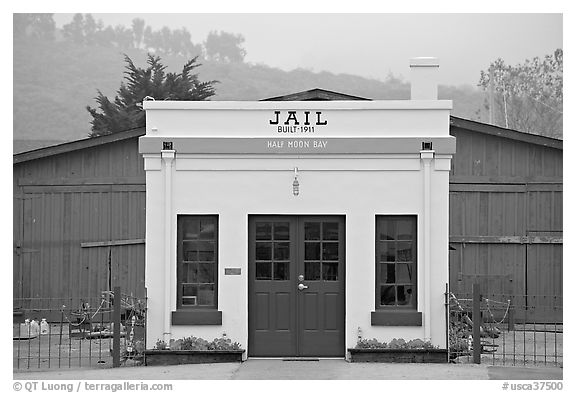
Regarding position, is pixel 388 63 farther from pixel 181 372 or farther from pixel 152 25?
pixel 181 372

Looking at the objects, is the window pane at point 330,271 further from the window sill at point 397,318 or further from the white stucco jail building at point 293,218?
the window sill at point 397,318

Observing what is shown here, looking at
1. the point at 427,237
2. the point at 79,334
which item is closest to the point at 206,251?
the point at 427,237

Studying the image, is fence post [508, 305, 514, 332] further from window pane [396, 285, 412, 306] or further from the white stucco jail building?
the white stucco jail building

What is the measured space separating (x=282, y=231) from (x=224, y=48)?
256 ft

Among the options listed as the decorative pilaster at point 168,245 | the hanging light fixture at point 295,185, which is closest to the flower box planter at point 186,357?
the decorative pilaster at point 168,245

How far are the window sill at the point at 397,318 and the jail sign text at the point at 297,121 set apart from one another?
3.13 metres

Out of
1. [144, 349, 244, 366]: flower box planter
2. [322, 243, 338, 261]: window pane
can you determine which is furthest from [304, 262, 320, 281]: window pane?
[144, 349, 244, 366]: flower box planter

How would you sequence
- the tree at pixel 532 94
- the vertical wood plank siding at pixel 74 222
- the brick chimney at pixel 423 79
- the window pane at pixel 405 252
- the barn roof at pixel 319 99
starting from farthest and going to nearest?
the tree at pixel 532 94, the vertical wood plank siding at pixel 74 222, the barn roof at pixel 319 99, the brick chimney at pixel 423 79, the window pane at pixel 405 252

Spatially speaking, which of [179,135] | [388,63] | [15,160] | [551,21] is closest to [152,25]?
[388,63]

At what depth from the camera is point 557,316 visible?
2080cm

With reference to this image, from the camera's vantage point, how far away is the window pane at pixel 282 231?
1491cm

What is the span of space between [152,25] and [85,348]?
7844 centimetres

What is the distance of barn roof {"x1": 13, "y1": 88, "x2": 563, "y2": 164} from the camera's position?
20.2 metres

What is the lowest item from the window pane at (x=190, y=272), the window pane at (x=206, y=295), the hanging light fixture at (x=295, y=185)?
the window pane at (x=206, y=295)
